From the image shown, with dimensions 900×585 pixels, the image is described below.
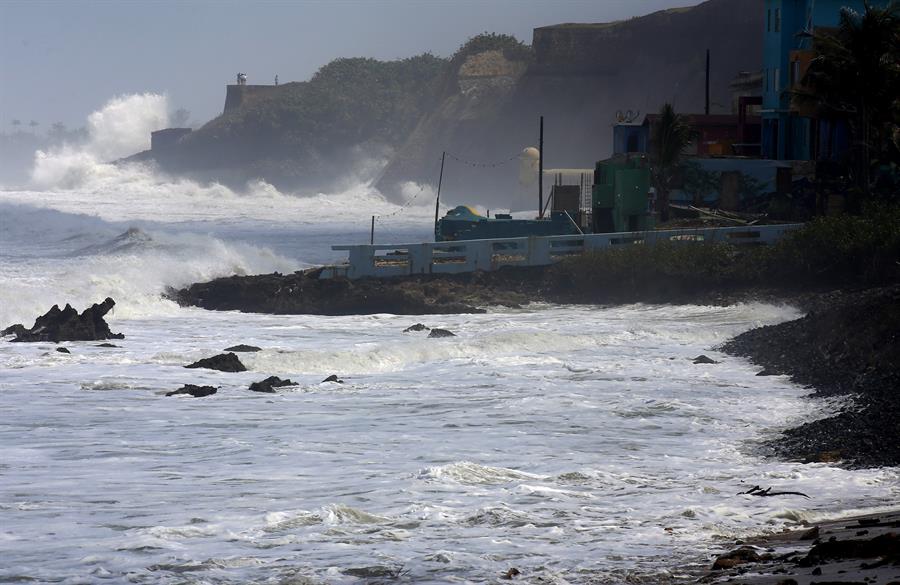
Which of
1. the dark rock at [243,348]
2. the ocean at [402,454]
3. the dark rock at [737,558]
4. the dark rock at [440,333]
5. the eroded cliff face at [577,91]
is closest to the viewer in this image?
the dark rock at [737,558]

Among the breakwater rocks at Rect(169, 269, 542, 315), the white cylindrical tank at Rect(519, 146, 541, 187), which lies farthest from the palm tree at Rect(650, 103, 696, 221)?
the white cylindrical tank at Rect(519, 146, 541, 187)

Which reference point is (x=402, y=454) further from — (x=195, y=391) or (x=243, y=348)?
(x=243, y=348)

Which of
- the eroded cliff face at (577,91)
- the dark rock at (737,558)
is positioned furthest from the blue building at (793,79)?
the eroded cliff face at (577,91)

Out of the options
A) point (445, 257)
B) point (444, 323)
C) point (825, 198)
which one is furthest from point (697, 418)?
point (825, 198)

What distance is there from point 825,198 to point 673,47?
85.9 meters

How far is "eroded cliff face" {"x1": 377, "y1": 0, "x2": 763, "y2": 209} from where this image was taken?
A: 114 meters

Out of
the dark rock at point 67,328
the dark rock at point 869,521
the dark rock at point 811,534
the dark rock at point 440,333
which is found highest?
the dark rock at point 67,328

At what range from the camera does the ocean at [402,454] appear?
1038 cm

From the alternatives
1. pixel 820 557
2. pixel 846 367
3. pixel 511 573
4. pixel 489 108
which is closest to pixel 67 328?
pixel 846 367

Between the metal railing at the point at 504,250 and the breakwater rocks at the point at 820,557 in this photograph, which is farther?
the metal railing at the point at 504,250

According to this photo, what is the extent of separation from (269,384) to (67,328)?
6.63 m

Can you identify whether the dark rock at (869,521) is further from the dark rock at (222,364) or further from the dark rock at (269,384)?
the dark rock at (222,364)

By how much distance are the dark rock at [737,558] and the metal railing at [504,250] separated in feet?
75.3

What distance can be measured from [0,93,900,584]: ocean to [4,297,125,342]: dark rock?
45 centimetres
